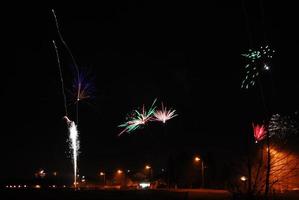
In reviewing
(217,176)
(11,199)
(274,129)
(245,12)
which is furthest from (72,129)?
(217,176)

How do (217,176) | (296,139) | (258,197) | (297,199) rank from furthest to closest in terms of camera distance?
(217,176) < (296,139) < (297,199) < (258,197)

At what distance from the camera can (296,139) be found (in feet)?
118

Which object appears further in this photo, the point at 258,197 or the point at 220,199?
the point at 220,199

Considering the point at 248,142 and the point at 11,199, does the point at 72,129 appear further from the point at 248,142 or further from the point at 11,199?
the point at 248,142

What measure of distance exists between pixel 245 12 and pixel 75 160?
28.5 meters

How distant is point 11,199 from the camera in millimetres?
23219

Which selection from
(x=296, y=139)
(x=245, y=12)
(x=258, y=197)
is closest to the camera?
(x=258, y=197)

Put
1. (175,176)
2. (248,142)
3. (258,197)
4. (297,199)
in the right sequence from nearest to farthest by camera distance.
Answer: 1. (248,142)
2. (258,197)
3. (297,199)
4. (175,176)

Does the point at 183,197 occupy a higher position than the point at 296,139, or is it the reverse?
the point at 296,139

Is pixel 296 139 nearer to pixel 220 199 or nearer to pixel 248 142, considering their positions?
pixel 220 199

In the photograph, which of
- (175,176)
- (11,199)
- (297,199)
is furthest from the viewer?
(175,176)

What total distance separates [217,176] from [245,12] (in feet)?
236

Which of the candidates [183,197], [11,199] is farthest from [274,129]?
[11,199]

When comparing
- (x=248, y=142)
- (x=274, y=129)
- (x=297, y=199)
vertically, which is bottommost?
(x=297, y=199)
